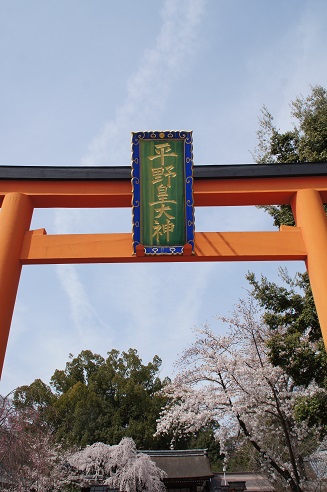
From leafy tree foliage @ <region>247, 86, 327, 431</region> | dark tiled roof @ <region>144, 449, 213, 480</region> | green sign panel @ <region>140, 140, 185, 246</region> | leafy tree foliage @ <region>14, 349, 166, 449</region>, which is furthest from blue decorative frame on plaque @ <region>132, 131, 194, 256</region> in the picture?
leafy tree foliage @ <region>14, 349, 166, 449</region>

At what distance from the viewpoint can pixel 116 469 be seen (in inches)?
754

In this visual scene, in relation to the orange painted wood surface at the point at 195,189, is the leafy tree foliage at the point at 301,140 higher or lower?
higher

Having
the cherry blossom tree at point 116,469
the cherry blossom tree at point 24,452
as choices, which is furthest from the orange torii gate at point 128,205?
the cherry blossom tree at point 116,469

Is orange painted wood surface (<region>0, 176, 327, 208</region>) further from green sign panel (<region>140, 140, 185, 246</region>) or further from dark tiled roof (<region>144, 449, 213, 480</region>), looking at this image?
dark tiled roof (<region>144, 449, 213, 480</region>)

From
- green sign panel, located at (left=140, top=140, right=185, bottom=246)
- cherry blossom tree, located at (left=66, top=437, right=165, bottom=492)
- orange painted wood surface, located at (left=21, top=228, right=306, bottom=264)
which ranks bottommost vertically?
cherry blossom tree, located at (left=66, top=437, right=165, bottom=492)

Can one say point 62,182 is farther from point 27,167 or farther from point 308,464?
point 308,464

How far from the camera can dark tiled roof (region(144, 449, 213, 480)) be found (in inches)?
835

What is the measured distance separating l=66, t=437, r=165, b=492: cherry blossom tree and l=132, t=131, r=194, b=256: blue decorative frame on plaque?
16.8 metres

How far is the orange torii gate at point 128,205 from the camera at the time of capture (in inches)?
192

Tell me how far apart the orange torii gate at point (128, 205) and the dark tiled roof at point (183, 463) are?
19757mm

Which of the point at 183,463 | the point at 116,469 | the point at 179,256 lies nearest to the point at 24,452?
the point at 179,256

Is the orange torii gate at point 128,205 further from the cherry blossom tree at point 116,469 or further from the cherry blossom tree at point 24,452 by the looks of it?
the cherry blossom tree at point 116,469

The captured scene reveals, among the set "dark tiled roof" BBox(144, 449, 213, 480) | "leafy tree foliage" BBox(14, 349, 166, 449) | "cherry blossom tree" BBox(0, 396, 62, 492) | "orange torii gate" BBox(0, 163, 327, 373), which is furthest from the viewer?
"leafy tree foliage" BBox(14, 349, 166, 449)

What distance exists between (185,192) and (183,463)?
2110cm
